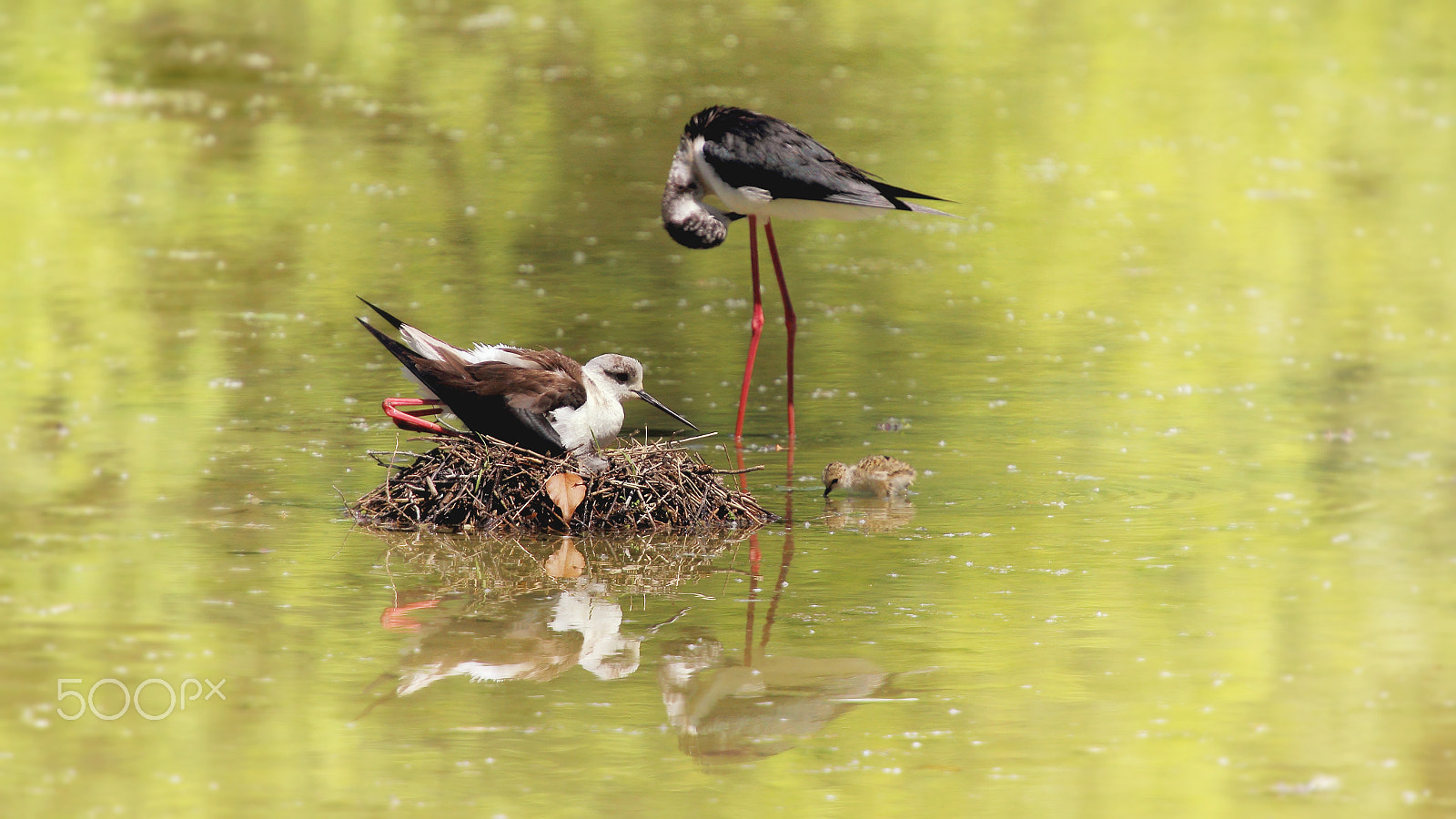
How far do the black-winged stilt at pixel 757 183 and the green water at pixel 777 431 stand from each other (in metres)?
0.96

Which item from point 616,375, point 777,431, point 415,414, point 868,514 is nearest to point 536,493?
point 616,375

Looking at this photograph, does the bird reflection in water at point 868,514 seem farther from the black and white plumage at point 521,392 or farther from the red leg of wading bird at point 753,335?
the red leg of wading bird at point 753,335

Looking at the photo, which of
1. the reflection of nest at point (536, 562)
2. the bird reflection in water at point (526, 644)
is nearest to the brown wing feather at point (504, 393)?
the reflection of nest at point (536, 562)

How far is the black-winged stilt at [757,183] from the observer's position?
1030 centimetres

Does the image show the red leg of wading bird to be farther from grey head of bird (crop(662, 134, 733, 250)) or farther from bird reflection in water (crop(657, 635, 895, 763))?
bird reflection in water (crop(657, 635, 895, 763))

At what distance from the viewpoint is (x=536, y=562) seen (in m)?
7.74

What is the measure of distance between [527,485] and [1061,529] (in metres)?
2.28

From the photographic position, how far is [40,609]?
7.12 m

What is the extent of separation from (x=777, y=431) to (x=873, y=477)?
155cm

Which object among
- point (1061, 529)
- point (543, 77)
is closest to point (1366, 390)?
point (1061, 529)

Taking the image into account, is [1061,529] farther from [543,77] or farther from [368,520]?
[543,77]

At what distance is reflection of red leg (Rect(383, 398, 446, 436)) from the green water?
506mm

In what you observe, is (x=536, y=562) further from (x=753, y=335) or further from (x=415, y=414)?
(x=753, y=335)

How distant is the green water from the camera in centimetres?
591
